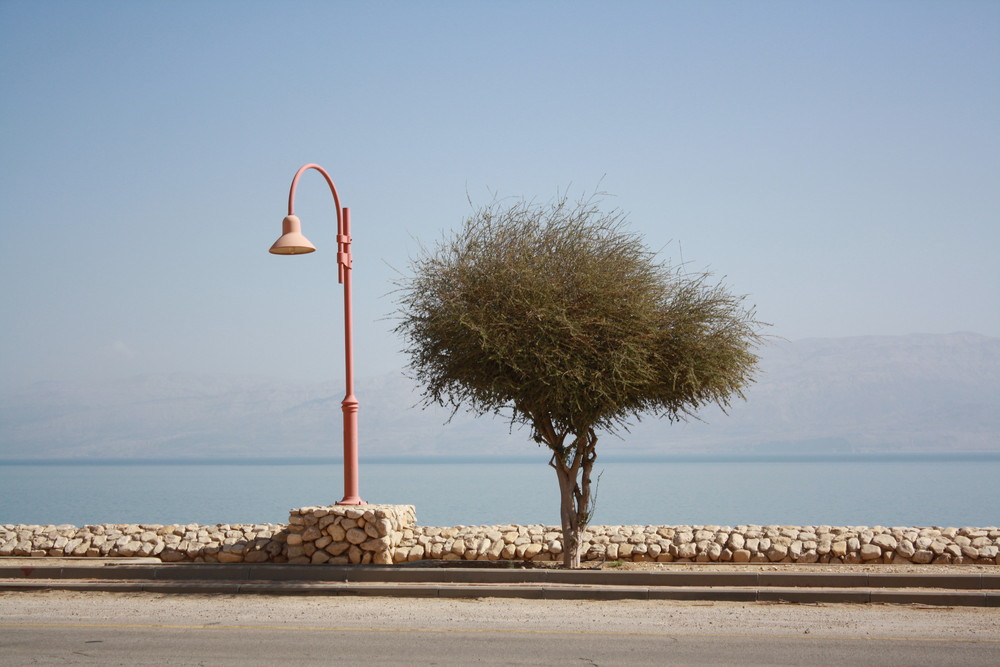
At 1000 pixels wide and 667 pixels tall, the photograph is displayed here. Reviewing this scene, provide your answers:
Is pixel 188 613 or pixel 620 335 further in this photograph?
pixel 620 335

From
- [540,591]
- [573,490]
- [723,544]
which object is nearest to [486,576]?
[540,591]

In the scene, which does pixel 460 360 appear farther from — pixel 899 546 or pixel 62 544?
pixel 62 544

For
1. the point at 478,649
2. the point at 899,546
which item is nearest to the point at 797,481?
the point at 899,546

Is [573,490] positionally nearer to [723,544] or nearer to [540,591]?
[540,591]

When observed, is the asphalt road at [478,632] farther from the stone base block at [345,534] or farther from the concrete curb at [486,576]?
the stone base block at [345,534]

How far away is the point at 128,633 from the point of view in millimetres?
11594

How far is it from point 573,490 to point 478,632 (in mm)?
4720

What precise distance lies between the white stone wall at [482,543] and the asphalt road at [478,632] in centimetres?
197

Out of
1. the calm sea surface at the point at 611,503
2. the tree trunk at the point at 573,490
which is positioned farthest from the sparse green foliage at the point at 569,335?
the calm sea surface at the point at 611,503

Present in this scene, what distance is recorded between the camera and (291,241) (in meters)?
16.0

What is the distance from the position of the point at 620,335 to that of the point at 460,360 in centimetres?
226

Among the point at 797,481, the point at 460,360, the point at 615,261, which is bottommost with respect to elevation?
the point at 797,481

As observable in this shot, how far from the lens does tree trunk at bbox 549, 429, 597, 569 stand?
1576 centimetres

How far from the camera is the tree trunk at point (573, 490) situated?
15758 mm
